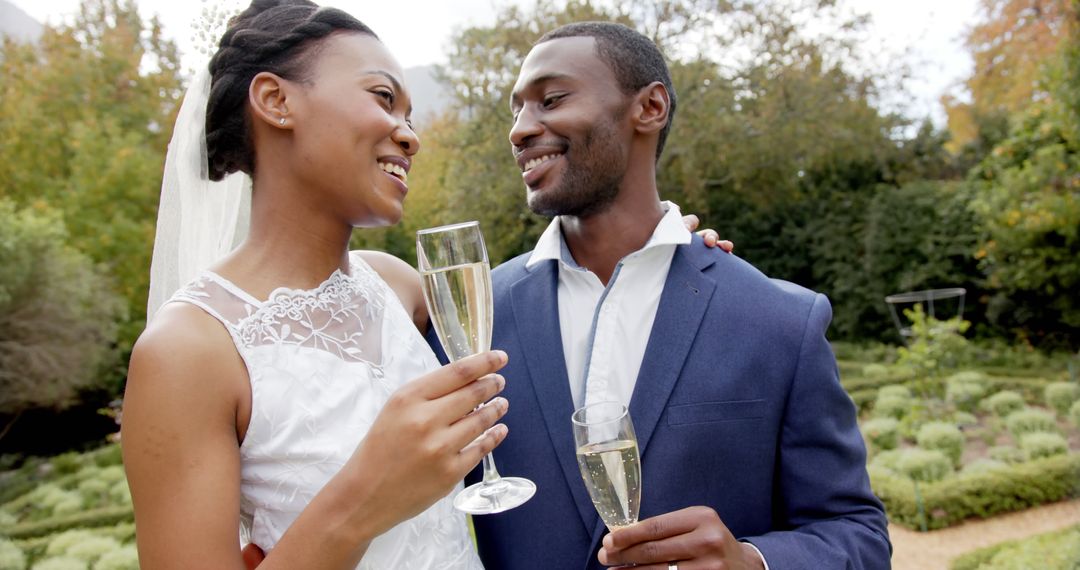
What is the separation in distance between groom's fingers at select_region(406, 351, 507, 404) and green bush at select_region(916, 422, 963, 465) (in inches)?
417

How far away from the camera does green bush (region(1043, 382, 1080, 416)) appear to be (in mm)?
12141

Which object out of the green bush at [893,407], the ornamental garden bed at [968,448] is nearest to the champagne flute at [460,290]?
the ornamental garden bed at [968,448]

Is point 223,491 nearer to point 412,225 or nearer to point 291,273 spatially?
point 291,273

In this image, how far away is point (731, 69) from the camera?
20797 mm

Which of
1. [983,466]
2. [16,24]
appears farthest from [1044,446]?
[16,24]

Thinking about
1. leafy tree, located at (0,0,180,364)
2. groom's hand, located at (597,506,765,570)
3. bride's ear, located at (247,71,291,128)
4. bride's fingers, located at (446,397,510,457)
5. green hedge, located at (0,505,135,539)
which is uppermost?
leafy tree, located at (0,0,180,364)

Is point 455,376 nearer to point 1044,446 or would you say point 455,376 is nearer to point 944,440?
point 944,440

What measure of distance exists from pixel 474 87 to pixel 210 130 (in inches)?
759

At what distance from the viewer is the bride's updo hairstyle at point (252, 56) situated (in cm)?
204

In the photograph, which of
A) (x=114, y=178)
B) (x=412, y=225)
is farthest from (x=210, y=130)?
(x=114, y=178)

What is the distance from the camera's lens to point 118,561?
8969 mm

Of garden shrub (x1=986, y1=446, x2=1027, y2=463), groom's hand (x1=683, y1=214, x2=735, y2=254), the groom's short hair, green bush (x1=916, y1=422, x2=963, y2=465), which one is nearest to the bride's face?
the groom's short hair

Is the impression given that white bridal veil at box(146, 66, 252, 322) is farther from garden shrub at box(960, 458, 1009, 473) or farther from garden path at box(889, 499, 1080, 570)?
garden shrub at box(960, 458, 1009, 473)

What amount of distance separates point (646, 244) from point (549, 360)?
606mm
